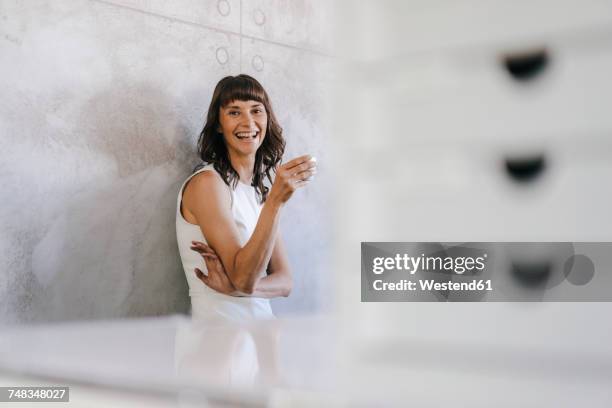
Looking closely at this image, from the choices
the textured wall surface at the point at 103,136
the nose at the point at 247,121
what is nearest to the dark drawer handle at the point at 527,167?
the textured wall surface at the point at 103,136

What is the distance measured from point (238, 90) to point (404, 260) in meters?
2.22

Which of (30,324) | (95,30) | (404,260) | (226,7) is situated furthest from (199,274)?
(404,260)

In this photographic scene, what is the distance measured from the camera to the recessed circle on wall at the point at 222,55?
248 cm

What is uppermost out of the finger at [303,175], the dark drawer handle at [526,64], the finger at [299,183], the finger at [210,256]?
the finger at [303,175]

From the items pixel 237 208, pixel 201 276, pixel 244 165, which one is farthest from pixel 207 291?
pixel 244 165

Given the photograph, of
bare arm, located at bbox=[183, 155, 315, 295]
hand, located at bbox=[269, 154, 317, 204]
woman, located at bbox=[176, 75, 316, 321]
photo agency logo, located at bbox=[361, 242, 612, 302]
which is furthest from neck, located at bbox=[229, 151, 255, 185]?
photo agency logo, located at bbox=[361, 242, 612, 302]

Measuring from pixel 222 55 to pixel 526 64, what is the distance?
2.36m

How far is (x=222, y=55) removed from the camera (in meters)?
2.50

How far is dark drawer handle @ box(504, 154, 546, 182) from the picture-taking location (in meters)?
0.22

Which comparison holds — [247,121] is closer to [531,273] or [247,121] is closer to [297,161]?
[297,161]

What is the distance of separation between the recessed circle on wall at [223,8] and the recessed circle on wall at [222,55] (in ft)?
0.43

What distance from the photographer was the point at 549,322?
0.71 ft

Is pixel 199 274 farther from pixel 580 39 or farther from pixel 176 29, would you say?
pixel 580 39

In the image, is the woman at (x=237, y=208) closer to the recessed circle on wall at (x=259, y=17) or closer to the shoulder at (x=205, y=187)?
the shoulder at (x=205, y=187)
